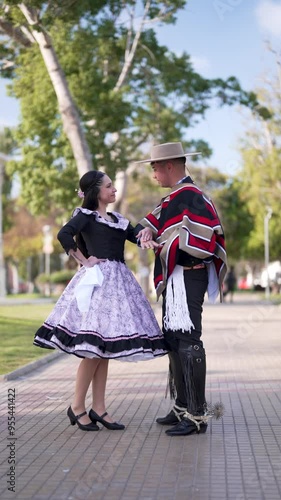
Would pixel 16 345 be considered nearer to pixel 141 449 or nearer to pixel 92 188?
pixel 92 188

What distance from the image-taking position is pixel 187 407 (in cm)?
790

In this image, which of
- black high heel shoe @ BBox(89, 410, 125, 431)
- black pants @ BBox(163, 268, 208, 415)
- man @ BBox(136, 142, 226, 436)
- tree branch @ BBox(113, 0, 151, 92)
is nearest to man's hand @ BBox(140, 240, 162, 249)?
man @ BBox(136, 142, 226, 436)

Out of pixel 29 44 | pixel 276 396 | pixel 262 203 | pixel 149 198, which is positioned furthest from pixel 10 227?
pixel 276 396

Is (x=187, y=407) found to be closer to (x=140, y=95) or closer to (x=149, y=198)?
(x=140, y=95)

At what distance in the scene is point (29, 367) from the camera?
528 inches

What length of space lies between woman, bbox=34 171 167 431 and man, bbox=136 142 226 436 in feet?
0.74

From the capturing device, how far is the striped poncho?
25.5 feet

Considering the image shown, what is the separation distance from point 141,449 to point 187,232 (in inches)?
63.4

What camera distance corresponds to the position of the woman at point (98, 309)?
25.7 ft

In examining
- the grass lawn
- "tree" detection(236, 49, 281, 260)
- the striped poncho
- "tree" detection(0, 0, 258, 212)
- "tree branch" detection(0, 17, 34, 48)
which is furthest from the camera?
"tree" detection(236, 49, 281, 260)

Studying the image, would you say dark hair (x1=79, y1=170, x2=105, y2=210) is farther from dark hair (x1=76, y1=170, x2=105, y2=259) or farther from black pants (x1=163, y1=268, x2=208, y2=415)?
black pants (x1=163, y1=268, x2=208, y2=415)

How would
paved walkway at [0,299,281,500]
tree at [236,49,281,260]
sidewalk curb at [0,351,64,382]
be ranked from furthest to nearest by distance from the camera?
tree at [236,49,281,260]
sidewalk curb at [0,351,64,382]
paved walkway at [0,299,281,500]

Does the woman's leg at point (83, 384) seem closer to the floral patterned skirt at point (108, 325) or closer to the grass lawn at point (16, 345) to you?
the floral patterned skirt at point (108, 325)

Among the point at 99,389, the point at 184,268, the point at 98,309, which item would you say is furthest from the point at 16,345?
the point at 184,268
